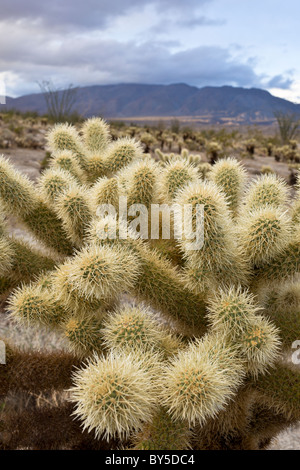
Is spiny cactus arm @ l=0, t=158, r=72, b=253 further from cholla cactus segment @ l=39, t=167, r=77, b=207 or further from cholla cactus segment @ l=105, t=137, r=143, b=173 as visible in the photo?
cholla cactus segment @ l=105, t=137, r=143, b=173

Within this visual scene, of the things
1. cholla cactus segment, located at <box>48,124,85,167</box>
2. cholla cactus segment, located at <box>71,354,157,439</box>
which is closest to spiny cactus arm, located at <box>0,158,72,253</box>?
cholla cactus segment, located at <box>48,124,85,167</box>

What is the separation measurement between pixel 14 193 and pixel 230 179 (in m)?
1.27

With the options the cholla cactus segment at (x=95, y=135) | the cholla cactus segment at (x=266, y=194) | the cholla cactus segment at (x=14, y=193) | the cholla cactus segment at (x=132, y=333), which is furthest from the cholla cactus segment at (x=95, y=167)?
the cholla cactus segment at (x=132, y=333)

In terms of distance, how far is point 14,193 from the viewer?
227 cm

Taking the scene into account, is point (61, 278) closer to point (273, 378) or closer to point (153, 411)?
point (153, 411)

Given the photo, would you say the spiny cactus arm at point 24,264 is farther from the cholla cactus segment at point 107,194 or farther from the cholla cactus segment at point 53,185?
the cholla cactus segment at point 107,194

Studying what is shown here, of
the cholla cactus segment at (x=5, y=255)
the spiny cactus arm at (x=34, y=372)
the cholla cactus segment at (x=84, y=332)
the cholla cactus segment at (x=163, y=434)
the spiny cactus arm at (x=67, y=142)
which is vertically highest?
the spiny cactus arm at (x=67, y=142)

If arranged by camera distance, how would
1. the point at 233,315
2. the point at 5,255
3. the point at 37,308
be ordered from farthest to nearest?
the point at 5,255
the point at 37,308
the point at 233,315

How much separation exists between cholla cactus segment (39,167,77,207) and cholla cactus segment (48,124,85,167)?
496 millimetres

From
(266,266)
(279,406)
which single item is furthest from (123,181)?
(279,406)

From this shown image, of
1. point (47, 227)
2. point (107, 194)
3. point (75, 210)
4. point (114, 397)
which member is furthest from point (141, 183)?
point (114, 397)

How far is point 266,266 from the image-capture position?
1.90 meters

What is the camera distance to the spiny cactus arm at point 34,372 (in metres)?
2.14

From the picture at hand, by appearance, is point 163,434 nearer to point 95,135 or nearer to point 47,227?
point 47,227
